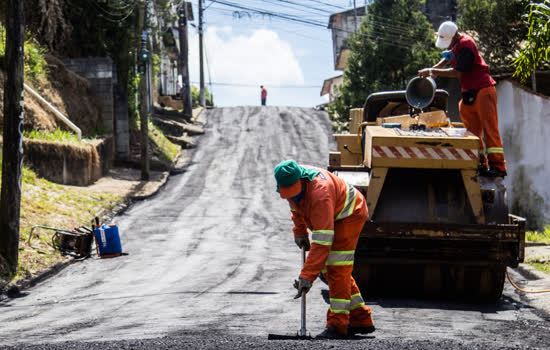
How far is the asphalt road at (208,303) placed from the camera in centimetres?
623

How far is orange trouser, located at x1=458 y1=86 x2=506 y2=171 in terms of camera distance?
837 cm

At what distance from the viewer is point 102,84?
86.0ft

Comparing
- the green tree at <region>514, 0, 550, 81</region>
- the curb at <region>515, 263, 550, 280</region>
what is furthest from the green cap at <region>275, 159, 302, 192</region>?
the curb at <region>515, 263, 550, 280</region>

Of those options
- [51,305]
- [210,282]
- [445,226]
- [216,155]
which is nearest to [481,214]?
[445,226]

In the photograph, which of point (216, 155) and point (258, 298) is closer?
point (258, 298)

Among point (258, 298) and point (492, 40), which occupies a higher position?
point (492, 40)

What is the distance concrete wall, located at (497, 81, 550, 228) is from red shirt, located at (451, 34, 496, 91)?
880 cm

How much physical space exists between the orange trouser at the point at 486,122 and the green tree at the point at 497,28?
1432cm

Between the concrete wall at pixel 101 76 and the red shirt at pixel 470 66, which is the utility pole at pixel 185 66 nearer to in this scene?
the concrete wall at pixel 101 76

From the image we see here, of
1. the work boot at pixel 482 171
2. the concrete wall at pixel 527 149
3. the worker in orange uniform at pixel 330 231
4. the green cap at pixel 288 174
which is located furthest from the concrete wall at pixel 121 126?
the green cap at pixel 288 174

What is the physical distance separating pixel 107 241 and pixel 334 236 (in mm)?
7895

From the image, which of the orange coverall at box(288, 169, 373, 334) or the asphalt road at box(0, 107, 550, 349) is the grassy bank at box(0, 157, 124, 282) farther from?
the orange coverall at box(288, 169, 373, 334)

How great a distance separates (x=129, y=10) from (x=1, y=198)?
16.7 meters

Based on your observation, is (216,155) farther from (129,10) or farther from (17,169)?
(17,169)
